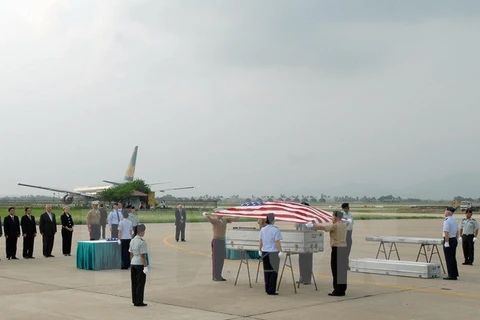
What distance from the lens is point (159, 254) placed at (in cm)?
2138

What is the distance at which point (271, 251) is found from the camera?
12.6 metres

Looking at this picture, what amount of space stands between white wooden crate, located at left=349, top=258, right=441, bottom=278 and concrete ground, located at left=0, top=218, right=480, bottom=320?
0.35 meters

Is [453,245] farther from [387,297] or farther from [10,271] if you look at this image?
[10,271]

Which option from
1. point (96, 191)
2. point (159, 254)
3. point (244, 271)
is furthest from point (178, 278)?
point (96, 191)

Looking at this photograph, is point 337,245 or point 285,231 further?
point 285,231

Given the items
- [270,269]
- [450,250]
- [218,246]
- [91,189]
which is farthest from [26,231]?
[91,189]

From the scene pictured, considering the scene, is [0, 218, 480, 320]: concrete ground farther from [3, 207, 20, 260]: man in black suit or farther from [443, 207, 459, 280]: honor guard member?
[3, 207, 20, 260]: man in black suit

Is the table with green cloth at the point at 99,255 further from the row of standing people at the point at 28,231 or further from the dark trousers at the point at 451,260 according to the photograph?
the dark trousers at the point at 451,260

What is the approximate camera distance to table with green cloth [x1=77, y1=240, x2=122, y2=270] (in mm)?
16625

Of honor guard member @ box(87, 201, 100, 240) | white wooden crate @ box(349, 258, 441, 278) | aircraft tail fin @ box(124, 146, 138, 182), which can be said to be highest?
aircraft tail fin @ box(124, 146, 138, 182)

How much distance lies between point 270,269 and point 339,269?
1375 millimetres

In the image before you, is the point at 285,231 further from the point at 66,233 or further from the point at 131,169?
the point at 131,169

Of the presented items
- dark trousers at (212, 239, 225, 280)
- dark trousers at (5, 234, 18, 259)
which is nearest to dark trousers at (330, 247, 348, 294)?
dark trousers at (212, 239, 225, 280)

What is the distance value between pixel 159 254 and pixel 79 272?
534cm
